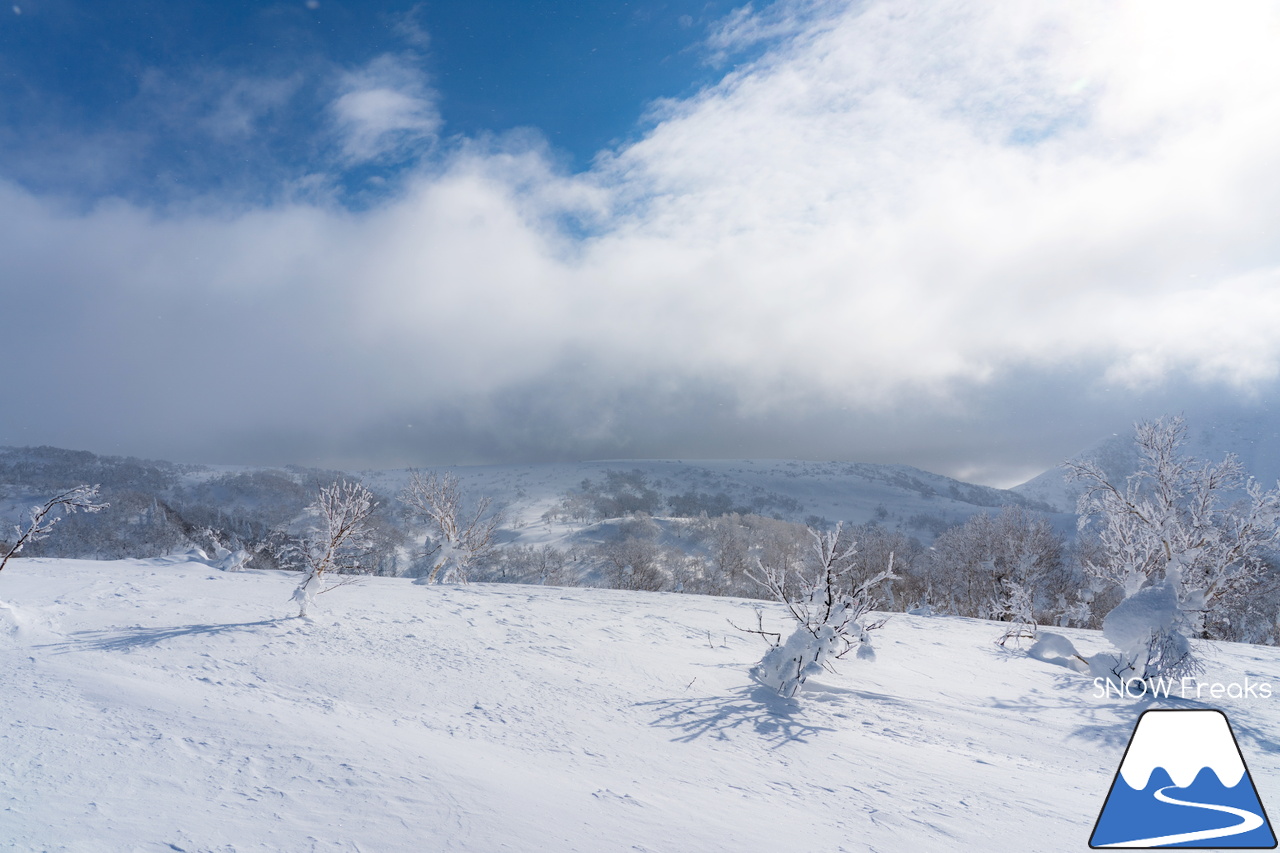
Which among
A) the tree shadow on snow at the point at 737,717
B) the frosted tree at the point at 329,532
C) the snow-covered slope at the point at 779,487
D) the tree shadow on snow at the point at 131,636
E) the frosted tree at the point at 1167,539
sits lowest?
the tree shadow on snow at the point at 131,636

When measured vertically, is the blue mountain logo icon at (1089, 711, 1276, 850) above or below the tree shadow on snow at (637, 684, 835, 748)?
above

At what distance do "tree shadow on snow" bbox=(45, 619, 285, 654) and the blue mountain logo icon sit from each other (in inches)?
486

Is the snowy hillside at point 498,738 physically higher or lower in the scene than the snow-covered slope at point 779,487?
lower

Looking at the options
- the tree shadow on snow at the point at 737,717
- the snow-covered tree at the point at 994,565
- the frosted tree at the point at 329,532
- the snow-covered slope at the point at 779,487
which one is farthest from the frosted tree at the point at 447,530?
the snow-covered slope at the point at 779,487

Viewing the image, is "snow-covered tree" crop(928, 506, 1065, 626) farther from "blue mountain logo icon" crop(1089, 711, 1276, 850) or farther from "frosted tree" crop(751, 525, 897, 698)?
"blue mountain logo icon" crop(1089, 711, 1276, 850)

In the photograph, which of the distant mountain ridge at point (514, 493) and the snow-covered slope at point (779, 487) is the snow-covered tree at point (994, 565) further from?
the snow-covered slope at point (779, 487)

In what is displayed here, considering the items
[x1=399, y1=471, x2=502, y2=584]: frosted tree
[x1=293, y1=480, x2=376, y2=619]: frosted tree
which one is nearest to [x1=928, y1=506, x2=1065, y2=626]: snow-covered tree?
[x1=399, y1=471, x2=502, y2=584]: frosted tree

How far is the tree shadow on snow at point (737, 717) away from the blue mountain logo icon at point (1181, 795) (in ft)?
12.3

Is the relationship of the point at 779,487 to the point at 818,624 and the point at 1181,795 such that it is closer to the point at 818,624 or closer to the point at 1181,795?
the point at 818,624

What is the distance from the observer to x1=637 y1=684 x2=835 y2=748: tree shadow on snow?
7398 mm

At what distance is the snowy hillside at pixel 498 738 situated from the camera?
4285 mm

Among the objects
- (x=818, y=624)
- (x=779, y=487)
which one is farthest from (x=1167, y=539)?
(x=779, y=487)

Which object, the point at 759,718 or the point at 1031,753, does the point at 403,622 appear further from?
the point at 1031,753

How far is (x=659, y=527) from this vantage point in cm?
8206
